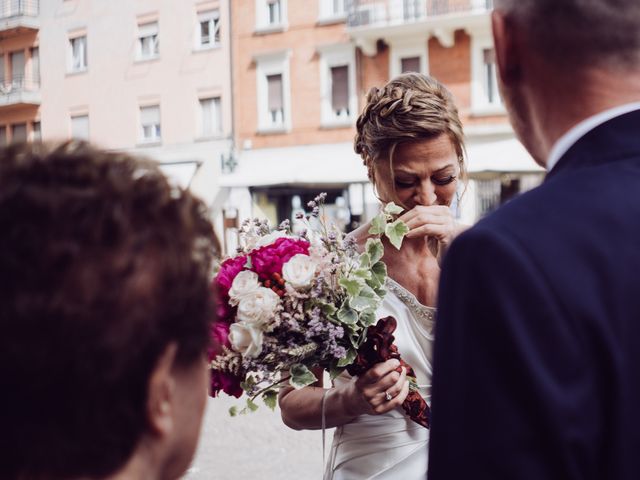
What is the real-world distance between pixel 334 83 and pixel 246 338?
19436mm

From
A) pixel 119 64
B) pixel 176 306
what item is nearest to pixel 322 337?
pixel 176 306

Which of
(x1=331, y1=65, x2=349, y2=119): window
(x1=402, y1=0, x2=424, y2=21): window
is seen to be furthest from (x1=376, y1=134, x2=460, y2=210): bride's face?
(x1=331, y1=65, x2=349, y2=119): window

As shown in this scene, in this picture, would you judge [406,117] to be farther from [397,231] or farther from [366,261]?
[366,261]

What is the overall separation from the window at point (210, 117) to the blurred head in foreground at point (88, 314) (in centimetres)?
2196

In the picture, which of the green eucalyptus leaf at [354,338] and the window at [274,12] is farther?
the window at [274,12]

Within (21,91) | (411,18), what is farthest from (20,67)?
(411,18)

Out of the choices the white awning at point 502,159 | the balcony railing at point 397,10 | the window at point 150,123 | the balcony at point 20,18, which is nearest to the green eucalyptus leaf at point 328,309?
the white awning at point 502,159

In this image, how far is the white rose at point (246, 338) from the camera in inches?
76.4

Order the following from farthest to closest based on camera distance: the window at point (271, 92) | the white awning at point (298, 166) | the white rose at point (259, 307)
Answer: the window at point (271, 92) < the white awning at point (298, 166) < the white rose at point (259, 307)

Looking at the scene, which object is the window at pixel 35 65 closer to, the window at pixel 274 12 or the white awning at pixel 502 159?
the window at pixel 274 12

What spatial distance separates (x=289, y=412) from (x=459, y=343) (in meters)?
1.42

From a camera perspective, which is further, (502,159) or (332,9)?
(332,9)

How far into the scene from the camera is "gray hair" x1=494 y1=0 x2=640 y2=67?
110cm

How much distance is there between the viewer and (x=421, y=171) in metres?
2.43
